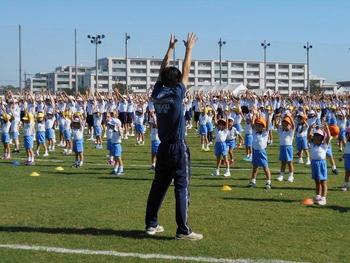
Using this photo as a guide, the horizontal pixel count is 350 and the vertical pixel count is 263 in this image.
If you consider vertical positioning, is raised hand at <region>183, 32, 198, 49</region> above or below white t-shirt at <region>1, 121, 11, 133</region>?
above

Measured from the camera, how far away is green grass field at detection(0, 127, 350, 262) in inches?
285

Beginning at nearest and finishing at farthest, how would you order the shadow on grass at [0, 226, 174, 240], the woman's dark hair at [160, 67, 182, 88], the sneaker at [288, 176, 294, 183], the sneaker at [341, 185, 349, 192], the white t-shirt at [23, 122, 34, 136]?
the woman's dark hair at [160, 67, 182, 88] < the shadow on grass at [0, 226, 174, 240] < the sneaker at [341, 185, 349, 192] < the sneaker at [288, 176, 294, 183] < the white t-shirt at [23, 122, 34, 136]

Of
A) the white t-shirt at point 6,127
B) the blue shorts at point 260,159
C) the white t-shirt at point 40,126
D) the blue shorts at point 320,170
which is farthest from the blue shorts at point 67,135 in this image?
the blue shorts at point 320,170

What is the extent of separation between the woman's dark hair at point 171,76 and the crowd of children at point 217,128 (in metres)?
4.70

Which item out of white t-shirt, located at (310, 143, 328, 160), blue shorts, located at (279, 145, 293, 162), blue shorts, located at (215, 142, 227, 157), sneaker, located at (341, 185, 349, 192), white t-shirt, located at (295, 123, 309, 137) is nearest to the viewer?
white t-shirt, located at (310, 143, 328, 160)

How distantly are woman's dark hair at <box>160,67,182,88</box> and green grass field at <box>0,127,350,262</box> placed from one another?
6.97 ft

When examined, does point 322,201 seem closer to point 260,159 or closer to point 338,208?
point 338,208

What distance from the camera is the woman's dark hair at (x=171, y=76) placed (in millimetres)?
7590

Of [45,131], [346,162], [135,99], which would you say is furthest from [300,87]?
[346,162]

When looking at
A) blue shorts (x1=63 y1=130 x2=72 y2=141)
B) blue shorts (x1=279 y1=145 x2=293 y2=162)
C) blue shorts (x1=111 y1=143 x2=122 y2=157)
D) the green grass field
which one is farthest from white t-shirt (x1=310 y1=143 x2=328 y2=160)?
blue shorts (x1=63 y1=130 x2=72 y2=141)

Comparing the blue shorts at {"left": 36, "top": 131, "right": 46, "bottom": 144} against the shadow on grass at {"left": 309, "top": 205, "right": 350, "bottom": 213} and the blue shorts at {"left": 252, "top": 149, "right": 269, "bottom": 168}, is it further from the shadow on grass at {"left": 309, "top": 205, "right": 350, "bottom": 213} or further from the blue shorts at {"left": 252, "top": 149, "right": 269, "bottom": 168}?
the shadow on grass at {"left": 309, "top": 205, "right": 350, "bottom": 213}

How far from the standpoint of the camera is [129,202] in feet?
36.7

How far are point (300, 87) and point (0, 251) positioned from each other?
120m

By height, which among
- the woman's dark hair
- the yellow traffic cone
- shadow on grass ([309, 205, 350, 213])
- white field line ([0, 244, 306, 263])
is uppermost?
the woman's dark hair
